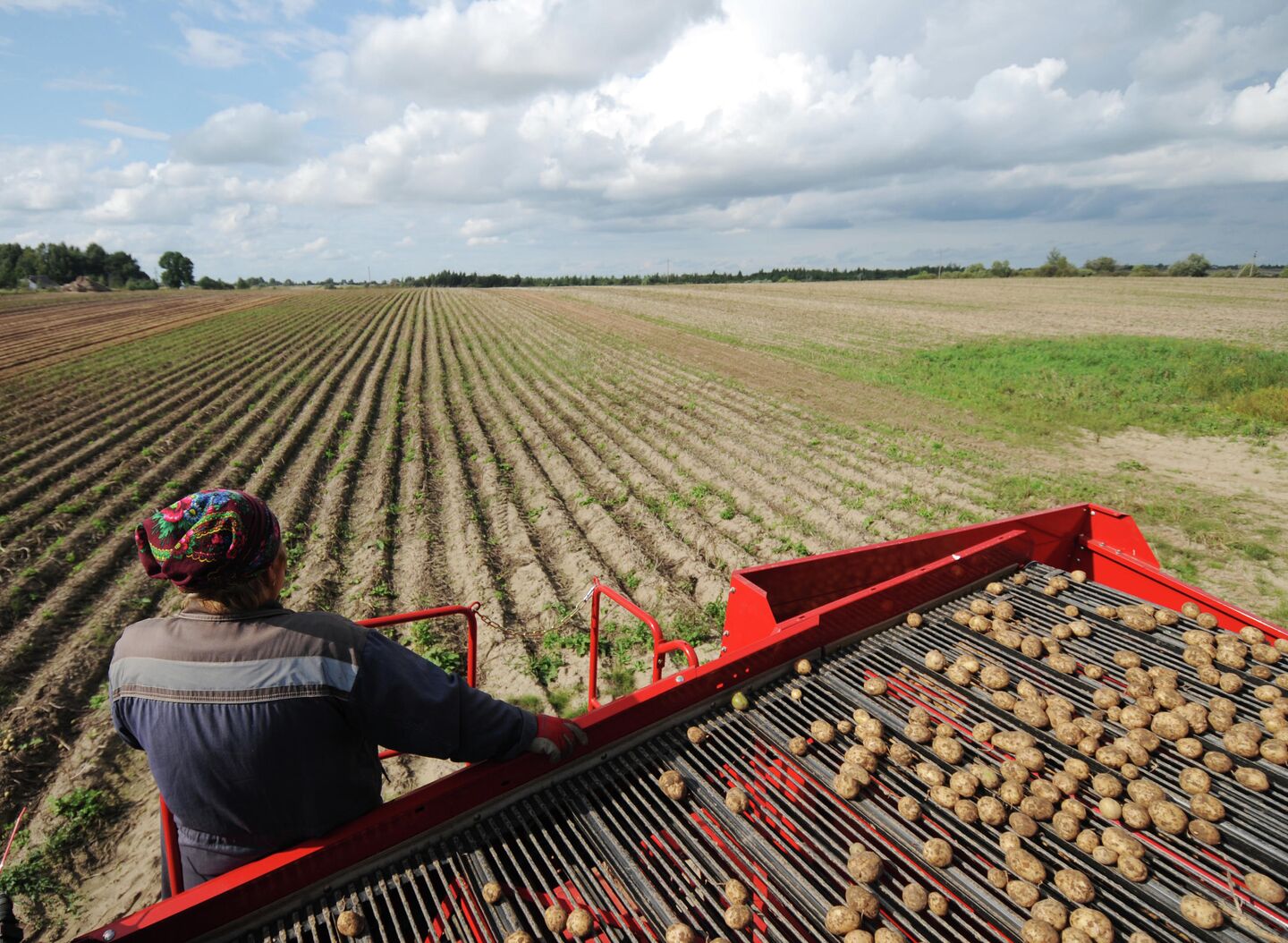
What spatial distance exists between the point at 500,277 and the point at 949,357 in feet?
Answer: 331

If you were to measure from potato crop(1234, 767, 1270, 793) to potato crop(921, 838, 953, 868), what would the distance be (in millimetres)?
1126

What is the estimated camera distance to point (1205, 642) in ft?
9.10

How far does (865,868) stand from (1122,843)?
2.62 feet

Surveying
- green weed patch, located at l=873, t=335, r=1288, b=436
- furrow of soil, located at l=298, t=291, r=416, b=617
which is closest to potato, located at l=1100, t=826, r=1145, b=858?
furrow of soil, located at l=298, t=291, r=416, b=617

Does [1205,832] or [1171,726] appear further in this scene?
[1171,726]

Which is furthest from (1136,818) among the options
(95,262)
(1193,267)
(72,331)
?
(95,262)

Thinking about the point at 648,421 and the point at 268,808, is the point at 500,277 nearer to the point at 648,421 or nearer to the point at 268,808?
the point at 648,421

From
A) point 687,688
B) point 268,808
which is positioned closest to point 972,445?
point 687,688

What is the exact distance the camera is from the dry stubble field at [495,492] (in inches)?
175

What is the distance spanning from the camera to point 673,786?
6.81 ft

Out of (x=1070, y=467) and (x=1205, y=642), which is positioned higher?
(x=1205, y=642)

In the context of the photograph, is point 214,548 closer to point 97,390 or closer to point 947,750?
point 947,750

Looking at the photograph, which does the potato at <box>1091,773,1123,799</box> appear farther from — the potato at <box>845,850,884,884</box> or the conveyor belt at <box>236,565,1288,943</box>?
the potato at <box>845,850,884,884</box>

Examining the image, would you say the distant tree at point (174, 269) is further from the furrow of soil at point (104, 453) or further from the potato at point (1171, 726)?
the potato at point (1171, 726)
